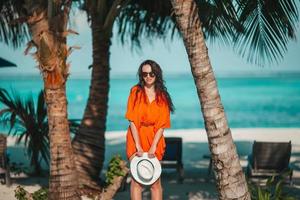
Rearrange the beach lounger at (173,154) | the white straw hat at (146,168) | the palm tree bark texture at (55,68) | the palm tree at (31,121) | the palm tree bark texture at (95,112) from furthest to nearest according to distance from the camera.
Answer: the palm tree at (31,121), the beach lounger at (173,154), the palm tree bark texture at (95,112), the palm tree bark texture at (55,68), the white straw hat at (146,168)

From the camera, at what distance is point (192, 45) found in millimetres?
5332

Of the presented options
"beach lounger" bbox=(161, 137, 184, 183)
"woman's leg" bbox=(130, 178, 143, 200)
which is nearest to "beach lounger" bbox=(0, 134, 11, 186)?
"beach lounger" bbox=(161, 137, 184, 183)

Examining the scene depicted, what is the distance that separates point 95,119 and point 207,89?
169 inches

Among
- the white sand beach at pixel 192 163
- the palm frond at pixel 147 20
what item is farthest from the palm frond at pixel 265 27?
the white sand beach at pixel 192 163

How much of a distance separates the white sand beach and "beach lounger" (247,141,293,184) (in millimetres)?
394

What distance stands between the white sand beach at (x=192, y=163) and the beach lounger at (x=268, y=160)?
0.39 meters

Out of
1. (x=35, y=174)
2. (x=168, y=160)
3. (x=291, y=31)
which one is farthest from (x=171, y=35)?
(x=291, y=31)

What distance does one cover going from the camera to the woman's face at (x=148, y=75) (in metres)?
5.81

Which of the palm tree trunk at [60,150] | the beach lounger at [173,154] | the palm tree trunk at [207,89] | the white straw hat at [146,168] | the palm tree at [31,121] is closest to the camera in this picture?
the palm tree trunk at [207,89]

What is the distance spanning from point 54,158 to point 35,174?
4399 mm

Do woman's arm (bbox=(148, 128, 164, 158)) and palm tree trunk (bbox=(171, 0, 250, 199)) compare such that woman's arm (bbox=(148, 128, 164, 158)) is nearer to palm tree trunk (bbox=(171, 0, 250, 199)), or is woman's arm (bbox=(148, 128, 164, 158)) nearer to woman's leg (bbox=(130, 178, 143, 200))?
woman's leg (bbox=(130, 178, 143, 200))

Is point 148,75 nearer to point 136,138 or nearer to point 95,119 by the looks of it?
point 136,138

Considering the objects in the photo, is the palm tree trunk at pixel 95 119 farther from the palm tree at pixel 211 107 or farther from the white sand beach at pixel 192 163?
the palm tree at pixel 211 107

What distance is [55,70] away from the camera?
643cm
